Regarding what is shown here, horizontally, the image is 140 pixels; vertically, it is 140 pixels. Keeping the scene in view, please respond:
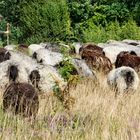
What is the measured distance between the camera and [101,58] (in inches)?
553

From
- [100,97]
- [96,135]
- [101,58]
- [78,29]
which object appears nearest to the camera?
[96,135]

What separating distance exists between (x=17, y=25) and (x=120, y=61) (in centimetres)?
1995

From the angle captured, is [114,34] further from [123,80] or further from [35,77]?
[35,77]

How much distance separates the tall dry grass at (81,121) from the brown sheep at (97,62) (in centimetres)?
410

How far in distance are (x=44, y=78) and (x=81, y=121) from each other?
129 inches

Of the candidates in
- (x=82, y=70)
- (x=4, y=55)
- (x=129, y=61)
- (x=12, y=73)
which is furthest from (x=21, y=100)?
(x=129, y=61)

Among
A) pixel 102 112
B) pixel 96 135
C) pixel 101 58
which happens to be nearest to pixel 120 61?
pixel 101 58

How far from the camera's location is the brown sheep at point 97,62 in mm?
13656

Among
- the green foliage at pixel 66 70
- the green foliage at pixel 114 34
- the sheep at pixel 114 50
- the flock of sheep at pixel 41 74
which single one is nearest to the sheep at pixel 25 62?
the flock of sheep at pixel 41 74

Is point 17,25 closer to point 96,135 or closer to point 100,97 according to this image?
point 100,97

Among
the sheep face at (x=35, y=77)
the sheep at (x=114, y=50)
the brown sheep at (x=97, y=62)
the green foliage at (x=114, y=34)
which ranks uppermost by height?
the sheep face at (x=35, y=77)

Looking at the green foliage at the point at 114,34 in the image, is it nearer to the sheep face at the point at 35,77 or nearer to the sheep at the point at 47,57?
the sheep at the point at 47,57

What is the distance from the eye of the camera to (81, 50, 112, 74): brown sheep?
538 inches

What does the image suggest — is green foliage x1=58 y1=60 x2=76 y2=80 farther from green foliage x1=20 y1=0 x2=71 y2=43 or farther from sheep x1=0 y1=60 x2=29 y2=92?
green foliage x1=20 y1=0 x2=71 y2=43
